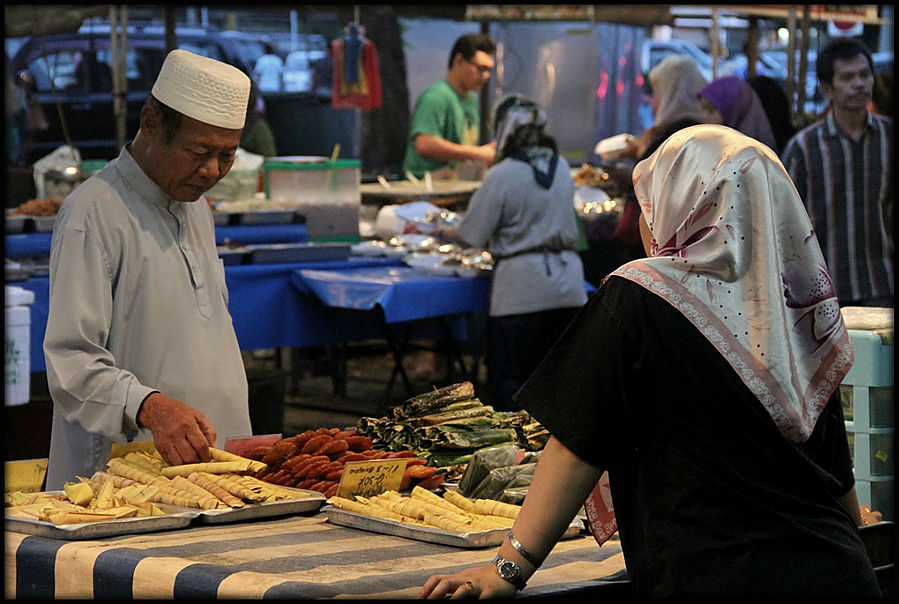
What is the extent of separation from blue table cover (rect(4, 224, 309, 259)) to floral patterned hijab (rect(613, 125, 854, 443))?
14.4 ft

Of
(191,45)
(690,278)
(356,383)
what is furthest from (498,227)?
(191,45)

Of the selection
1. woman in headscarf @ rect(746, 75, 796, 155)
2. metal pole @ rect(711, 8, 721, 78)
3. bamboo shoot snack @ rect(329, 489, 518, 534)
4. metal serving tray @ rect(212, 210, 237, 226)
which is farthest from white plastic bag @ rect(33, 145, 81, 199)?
metal pole @ rect(711, 8, 721, 78)

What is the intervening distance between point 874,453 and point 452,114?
562 cm

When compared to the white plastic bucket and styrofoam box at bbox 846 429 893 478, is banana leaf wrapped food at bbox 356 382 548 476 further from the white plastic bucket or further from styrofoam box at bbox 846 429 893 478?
the white plastic bucket

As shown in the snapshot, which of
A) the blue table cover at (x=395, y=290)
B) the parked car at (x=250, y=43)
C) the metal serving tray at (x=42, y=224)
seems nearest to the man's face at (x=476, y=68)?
the blue table cover at (x=395, y=290)

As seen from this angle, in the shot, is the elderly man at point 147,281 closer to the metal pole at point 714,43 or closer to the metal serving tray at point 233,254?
the metal serving tray at point 233,254

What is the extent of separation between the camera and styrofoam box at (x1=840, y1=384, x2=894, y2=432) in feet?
10.7

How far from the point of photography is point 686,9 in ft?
37.0

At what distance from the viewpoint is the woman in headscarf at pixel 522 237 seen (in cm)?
642

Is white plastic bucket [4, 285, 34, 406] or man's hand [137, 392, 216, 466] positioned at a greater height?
man's hand [137, 392, 216, 466]

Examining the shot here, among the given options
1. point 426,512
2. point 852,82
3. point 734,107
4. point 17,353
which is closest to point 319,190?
point 734,107

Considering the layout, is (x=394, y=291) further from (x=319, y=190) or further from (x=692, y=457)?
(x=692, y=457)

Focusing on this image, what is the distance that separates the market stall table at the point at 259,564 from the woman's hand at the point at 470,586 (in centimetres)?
7

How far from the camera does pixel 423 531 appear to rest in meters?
2.51
